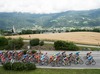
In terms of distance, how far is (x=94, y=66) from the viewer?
38094mm

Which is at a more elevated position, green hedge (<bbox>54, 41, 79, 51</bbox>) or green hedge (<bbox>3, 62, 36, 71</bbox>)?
green hedge (<bbox>3, 62, 36, 71</bbox>)

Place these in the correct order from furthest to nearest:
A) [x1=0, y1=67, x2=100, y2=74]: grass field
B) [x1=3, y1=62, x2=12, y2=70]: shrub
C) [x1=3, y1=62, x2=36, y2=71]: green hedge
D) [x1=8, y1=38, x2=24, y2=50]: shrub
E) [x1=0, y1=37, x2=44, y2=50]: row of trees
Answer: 1. [x1=0, y1=37, x2=44, y2=50]: row of trees
2. [x1=8, y1=38, x2=24, y2=50]: shrub
3. [x1=3, y1=62, x2=12, y2=70]: shrub
4. [x1=3, y1=62, x2=36, y2=71]: green hedge
5. [x1=0, y1=67, x2=100, y2=74]: grass field

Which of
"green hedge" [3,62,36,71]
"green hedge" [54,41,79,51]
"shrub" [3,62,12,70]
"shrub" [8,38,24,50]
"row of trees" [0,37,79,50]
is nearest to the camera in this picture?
"green hedge" [3,62,36,71]

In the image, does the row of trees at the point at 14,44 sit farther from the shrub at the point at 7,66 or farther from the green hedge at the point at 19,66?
the green hedge at the point at 19,66

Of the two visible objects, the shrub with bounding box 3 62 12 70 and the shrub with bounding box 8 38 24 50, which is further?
the shrub with bounding box 8 38 24 50

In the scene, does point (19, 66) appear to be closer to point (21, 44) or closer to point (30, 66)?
point (30, 66)

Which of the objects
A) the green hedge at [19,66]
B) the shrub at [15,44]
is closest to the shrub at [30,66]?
the green hedge at [19,66]

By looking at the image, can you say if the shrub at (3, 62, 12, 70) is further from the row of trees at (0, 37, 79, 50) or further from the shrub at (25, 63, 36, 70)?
the row of trees at (0, 37, 79, 50)

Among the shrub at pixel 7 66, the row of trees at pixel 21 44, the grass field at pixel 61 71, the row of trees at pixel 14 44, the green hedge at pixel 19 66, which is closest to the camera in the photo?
the grass field at pixel 61 71

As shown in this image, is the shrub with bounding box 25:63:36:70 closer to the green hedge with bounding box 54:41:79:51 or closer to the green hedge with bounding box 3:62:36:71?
the green hedge with bounding box 3:62:36:71

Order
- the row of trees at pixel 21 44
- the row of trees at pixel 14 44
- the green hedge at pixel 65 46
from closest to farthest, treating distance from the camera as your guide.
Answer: the green hedge at pixel 65 46 < the row of trees at pixel 21 44 < the row of trees at pixel 14 44

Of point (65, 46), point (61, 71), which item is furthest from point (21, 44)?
point (61, 71)

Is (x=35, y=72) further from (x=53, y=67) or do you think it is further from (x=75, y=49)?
(x=75, y=49)

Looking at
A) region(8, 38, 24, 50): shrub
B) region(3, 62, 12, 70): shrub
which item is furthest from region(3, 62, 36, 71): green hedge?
region(8, 38, 24, 50): shrub
